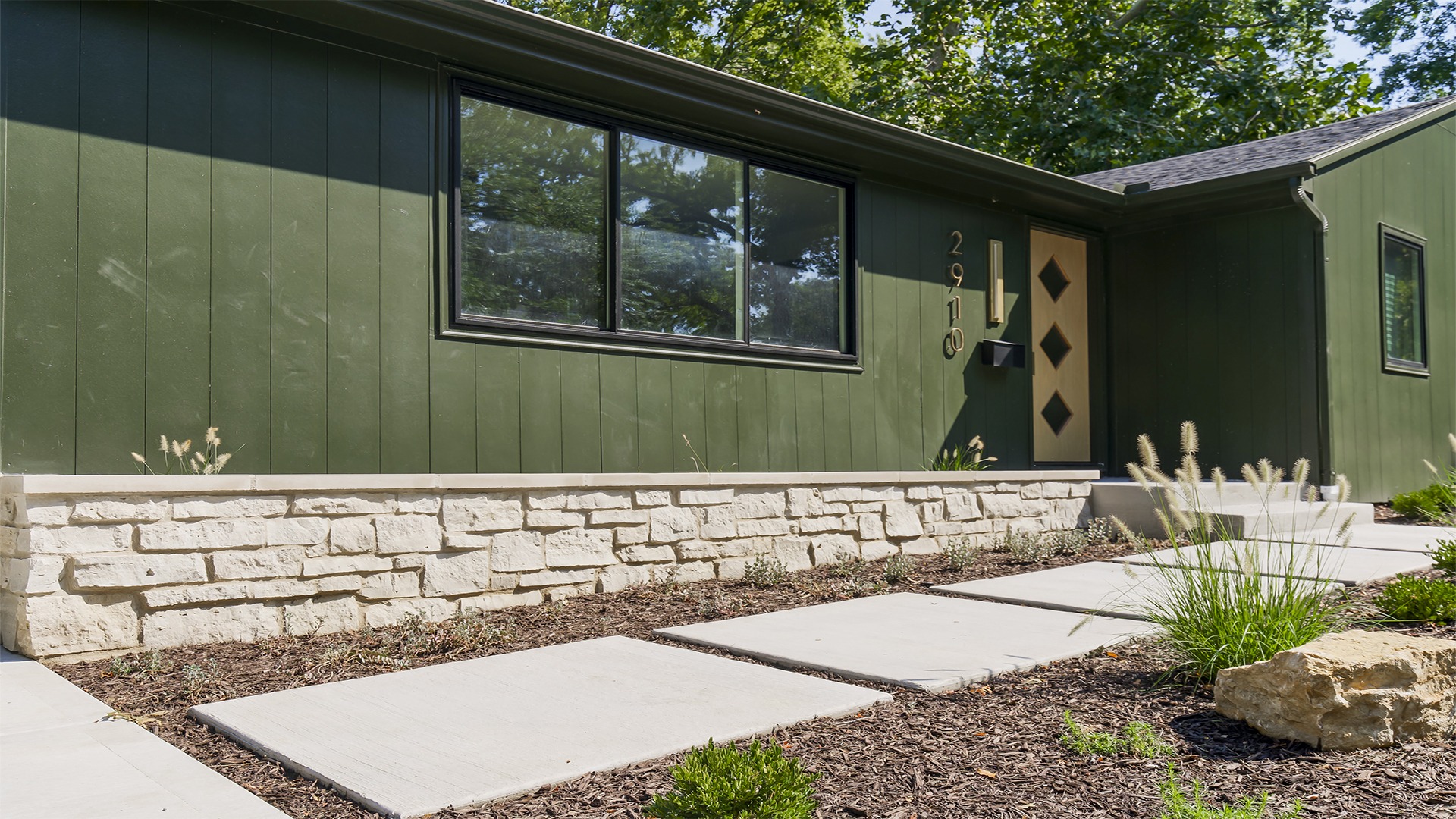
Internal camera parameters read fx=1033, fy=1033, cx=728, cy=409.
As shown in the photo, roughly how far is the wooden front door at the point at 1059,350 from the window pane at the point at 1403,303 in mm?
2497

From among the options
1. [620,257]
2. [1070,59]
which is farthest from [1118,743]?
[1070,59]

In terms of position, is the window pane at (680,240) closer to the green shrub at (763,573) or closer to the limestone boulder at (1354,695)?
the green shrub at (763,573)

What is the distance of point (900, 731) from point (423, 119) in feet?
12.2

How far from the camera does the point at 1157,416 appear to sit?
8.94 metres

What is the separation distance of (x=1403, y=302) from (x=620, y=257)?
293 inches

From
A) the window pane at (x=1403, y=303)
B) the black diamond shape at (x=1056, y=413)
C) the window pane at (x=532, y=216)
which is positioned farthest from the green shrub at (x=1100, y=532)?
the window pane at (x=1403, y=303)

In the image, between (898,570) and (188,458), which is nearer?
(188,458)

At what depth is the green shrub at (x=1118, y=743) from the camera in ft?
8.05

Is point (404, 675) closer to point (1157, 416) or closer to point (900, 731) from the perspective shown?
point (900, 731)

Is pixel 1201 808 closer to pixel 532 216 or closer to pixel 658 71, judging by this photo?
pixel 532 216

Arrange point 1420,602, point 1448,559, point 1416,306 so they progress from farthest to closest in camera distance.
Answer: point 1416,306 → point 1448,559 → point 1420,602

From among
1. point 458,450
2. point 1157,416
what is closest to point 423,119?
point 458,450

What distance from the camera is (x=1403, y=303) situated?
9109 mm

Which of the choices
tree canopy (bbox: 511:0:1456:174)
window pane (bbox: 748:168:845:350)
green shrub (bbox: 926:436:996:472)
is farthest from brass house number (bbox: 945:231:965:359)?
tree canopy (bbox: 511:0:1456:174)
